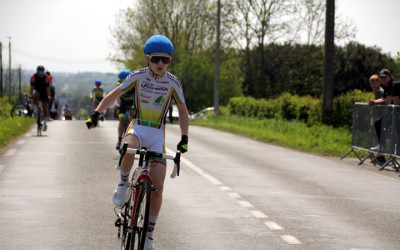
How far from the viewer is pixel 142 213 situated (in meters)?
5.71

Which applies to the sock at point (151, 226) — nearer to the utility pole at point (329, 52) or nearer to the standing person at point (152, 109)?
the standing person at point (152, 109)

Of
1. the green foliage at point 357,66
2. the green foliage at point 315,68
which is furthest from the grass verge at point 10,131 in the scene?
the green foliage at point 357,66

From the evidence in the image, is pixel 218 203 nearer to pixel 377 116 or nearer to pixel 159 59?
pixel 159 59

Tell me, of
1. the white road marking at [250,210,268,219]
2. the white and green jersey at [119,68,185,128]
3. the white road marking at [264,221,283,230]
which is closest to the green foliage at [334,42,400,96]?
the white road marking at [250,210,268,219]

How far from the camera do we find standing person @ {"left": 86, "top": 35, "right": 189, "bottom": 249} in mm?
5984

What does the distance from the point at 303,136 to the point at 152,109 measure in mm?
18187

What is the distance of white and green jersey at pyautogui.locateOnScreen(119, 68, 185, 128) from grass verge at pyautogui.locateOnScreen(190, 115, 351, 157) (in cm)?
1268

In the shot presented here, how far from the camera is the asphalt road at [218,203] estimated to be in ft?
23.7

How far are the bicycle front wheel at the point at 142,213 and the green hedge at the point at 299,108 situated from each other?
1763cm

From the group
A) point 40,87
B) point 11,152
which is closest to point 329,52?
point 40,87

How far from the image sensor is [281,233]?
7.59m

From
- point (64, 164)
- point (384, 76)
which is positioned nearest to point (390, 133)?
point (384, 76)

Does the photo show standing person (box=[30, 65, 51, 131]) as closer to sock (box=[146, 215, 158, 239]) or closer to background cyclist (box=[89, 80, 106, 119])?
background cyclist (box=[89, 80, 106, 119])

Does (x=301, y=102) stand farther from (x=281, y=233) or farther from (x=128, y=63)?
(x=128, y=63)
